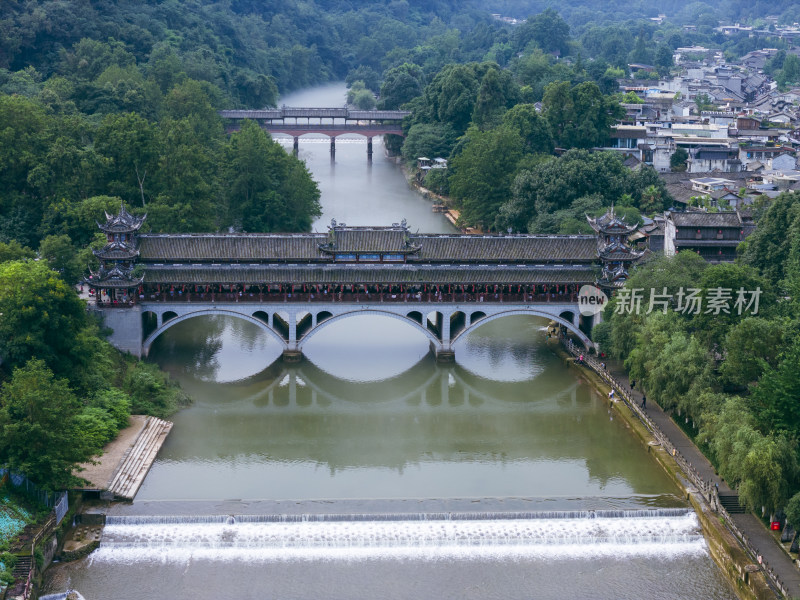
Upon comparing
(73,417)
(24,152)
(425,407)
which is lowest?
(425,407)

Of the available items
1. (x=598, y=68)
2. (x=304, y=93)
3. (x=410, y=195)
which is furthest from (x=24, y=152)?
(x=304, y=93)

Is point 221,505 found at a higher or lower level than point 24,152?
lower

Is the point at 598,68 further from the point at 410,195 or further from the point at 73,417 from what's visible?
the point at 73,417

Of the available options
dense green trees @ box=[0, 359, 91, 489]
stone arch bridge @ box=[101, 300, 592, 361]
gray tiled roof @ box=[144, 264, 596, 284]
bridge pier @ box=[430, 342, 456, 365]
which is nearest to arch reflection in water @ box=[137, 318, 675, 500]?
bridge pier @ box=[430, 342, 456, 365]

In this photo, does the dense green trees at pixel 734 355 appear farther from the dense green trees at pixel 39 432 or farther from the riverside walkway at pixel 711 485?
the dense green trees at pixel 39 432

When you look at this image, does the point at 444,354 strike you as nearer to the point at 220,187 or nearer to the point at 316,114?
the point at 220,187

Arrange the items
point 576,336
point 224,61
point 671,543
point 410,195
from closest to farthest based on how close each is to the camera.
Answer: point 671,543 → point 576,336 → point 410,195 → point 224,61

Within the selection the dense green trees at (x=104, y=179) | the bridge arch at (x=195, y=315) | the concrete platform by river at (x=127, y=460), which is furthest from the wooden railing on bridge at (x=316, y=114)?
the concrete platform by river at (x=127, y=460)

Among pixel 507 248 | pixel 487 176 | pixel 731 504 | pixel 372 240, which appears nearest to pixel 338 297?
pixel 372 240
